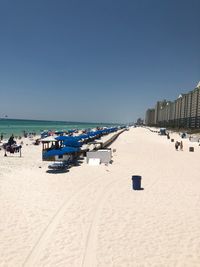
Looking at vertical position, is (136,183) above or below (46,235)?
above

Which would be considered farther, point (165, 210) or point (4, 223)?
point (165, 210)

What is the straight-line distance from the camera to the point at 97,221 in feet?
26.4

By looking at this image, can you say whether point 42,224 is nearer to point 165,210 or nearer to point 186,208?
point 165,210

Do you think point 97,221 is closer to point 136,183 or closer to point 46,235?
point 46,235

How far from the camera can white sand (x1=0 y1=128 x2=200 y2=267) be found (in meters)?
5.96

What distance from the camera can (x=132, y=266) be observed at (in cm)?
559

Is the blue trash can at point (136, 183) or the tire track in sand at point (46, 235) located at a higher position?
the blue trash can at point (136, 183)

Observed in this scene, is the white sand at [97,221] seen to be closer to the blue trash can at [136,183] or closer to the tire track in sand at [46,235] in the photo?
the tire track in sand at [46,235]

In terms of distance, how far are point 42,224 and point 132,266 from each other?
3.18 meters

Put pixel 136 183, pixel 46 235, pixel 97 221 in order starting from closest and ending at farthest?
pixel 46 235 → pixel 97 221 → pixel 136 183

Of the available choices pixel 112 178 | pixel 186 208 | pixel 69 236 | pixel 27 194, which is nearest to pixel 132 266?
pixel 69 236

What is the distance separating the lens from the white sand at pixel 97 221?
5965 mm

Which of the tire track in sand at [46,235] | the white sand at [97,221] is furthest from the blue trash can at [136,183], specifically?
the tire track in sand at [46,235]

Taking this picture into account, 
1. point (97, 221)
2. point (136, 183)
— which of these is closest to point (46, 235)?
point (97, 221)
